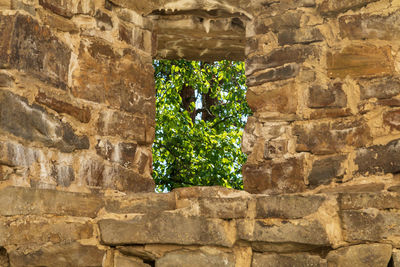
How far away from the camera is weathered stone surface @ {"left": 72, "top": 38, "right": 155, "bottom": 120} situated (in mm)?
3107

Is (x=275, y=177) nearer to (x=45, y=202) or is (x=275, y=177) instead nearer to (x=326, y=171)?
(x=326, y=171)

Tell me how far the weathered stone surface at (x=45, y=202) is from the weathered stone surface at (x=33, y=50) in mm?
600

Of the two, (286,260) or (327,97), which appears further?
(327,97)

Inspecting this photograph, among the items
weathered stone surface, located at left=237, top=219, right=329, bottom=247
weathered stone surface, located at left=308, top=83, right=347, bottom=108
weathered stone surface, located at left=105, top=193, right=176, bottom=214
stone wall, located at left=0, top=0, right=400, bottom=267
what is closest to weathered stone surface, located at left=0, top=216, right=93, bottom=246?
stone wall, located at left=0, top=0, right=400, bottom=267

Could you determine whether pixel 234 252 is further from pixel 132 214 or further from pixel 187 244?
pixel 132 214

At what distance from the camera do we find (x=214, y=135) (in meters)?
8.13

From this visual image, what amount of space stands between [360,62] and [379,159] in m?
0.56

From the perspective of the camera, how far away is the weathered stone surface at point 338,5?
→ 3.16 meters

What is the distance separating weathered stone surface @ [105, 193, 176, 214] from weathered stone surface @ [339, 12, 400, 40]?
54.4 inches

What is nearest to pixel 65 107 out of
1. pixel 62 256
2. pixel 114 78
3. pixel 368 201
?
pixel 114 78

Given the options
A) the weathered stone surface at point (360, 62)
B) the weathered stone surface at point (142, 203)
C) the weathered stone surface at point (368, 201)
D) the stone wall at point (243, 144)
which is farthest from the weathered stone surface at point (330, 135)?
the weathered stone surface at point (142, 203)

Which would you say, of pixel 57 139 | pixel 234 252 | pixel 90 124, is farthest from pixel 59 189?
pixel 234 252

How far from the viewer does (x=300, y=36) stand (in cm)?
327

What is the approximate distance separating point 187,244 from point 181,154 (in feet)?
17.8
